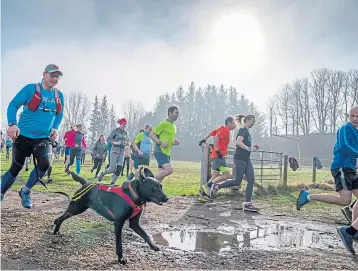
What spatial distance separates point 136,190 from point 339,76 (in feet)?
199

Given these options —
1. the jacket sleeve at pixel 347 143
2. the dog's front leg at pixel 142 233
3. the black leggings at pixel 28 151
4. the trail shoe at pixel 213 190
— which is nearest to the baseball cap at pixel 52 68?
the black leggings at pixel 28 151

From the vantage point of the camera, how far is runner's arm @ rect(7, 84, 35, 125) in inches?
179

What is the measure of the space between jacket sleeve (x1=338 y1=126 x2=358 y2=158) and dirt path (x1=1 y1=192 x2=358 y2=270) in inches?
51.8

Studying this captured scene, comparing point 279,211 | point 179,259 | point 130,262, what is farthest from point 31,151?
point 279,211

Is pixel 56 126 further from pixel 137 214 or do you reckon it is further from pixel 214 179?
pixel 214 179

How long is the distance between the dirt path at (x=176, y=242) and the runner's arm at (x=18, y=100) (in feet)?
4.74

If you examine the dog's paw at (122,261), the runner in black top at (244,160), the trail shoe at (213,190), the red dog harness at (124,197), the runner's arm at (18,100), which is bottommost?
the dog's paw at (122,261)

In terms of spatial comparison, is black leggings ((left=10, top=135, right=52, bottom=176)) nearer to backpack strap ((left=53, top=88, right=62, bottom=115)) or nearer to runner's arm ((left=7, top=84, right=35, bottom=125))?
runner's arm ((left=7, top=84, right=35, bottom=125))

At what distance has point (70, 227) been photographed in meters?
4.66

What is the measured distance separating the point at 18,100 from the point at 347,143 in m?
4.55

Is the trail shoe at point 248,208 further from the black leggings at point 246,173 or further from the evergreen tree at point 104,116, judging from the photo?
the evergreen tree at point 104,116

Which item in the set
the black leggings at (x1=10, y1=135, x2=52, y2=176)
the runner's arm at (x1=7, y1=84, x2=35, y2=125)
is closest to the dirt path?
the black leggings at (x1=10, y1=135, x2=52, y2=176)

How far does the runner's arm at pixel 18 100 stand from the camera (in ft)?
14.9

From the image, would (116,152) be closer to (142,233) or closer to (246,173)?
(246,173)
